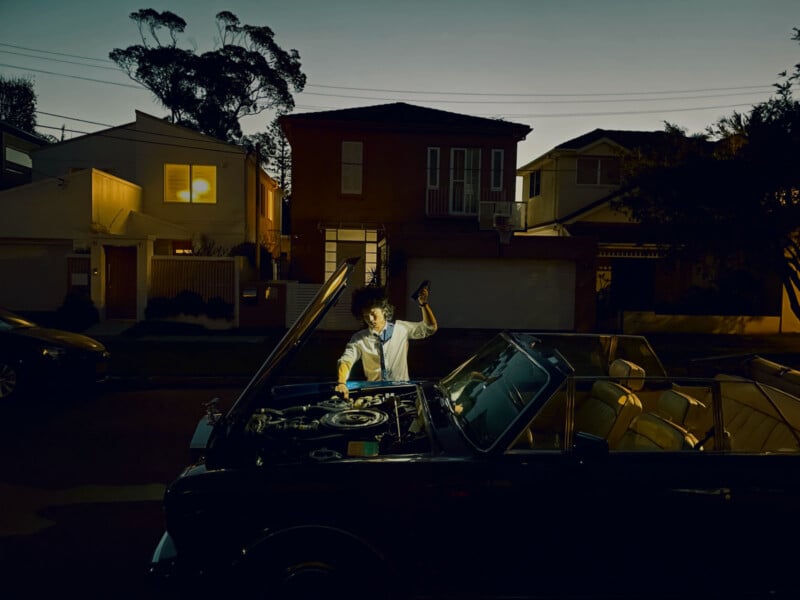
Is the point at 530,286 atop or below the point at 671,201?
below

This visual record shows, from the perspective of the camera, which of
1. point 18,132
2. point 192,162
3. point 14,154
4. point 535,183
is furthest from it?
point 18,132

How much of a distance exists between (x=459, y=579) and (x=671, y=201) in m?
12.1

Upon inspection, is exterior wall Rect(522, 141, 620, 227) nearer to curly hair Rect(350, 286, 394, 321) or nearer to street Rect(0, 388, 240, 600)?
street Rect(0, 388, 240, 600)

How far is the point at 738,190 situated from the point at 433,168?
38.0 feet

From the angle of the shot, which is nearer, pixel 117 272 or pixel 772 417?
pixel 772 417

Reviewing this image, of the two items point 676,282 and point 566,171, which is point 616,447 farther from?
point 566,171

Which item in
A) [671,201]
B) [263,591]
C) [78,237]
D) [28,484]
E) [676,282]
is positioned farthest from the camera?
[676,282]

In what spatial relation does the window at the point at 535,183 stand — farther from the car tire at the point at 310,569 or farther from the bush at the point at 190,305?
the car tire at the point at 310,569

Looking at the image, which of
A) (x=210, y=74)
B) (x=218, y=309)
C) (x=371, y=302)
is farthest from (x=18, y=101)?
(x=371, y=302)

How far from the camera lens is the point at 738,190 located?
11914 mm

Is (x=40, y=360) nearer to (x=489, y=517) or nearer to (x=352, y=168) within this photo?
(x=489, y=517)

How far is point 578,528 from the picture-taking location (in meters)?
2.84

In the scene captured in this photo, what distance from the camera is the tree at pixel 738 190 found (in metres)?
11.6

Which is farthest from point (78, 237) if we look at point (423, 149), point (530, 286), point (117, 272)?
point (530, 286)
